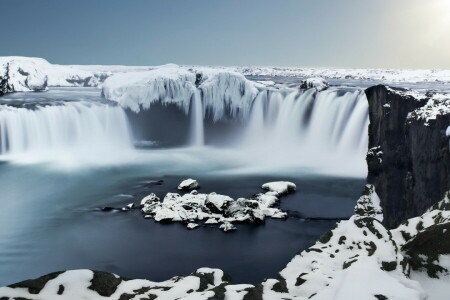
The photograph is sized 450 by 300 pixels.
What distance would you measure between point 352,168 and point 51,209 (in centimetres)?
A: 2127

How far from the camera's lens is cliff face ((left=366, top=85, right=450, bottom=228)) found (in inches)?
633

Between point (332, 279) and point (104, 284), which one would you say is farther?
point (104, 284)

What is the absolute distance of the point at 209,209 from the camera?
2048cm

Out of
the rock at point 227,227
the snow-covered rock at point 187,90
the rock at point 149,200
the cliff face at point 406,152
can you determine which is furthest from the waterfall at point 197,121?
the rock at point 227,227

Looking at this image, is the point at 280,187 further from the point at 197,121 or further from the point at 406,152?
the point at 197,121

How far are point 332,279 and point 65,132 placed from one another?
34.6 metres

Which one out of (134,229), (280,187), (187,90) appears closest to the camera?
(134,229)

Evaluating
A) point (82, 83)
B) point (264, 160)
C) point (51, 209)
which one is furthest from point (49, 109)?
point (82, 83)

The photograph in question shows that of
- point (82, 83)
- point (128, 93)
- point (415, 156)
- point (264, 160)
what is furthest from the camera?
point (82, 83)

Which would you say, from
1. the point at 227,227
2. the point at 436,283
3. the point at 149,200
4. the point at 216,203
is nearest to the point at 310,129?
the point at 216,203

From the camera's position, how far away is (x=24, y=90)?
202 feet

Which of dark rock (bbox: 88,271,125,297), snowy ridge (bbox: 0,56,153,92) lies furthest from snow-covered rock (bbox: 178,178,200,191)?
snowy ridge (bbox: 0,56,153,92)

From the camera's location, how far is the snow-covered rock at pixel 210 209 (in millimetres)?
19500

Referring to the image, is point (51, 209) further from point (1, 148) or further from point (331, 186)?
point (331, 186)
